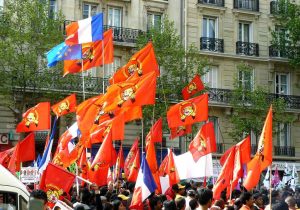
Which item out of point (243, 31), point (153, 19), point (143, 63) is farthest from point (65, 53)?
point (243, 31)

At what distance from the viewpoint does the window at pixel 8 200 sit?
713 cm

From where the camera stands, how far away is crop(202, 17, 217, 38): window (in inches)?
1297

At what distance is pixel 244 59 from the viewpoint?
33500 mm

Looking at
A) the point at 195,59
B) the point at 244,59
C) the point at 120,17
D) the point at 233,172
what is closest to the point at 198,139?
the point at 233,172

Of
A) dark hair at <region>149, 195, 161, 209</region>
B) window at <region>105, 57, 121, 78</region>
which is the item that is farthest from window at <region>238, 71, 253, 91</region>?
dark hair at <region>149, 195, 161, 209</region>

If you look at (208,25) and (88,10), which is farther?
(208,25)

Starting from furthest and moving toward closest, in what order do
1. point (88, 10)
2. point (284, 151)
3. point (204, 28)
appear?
1. point (284, 151)
2. point (204, 28)
3. point (88, 10)

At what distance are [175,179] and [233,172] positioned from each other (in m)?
1.88

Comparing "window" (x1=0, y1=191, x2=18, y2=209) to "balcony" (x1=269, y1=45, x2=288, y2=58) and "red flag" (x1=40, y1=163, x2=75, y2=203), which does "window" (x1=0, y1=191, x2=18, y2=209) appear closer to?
"red flag" (x1=40, y1=163, x2=75, y2=203)

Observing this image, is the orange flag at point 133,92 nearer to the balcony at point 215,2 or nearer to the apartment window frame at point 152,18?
the apartment window frame at point 152,18

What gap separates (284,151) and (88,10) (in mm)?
12943

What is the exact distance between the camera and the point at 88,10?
30078 mm

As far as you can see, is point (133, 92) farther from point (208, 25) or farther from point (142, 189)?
point (208, 25)

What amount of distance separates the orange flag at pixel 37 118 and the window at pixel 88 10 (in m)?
14.1
